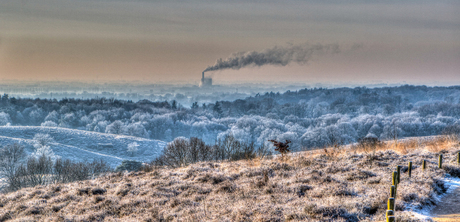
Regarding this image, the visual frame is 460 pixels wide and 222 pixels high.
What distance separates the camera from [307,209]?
25.7ft

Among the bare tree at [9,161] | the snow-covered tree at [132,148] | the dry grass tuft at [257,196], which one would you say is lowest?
the snow-covered tree at [132,148]

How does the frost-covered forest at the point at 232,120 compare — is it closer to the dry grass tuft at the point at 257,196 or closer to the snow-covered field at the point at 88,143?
the snow-covered field at the point at 88,143

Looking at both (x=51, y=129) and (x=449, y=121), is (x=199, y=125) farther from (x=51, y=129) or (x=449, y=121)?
(x=449, y=121)

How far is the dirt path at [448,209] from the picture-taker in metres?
7.33

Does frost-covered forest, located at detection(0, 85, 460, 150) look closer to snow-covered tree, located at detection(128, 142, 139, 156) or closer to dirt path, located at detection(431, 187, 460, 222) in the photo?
snow-covered tree, located at detection(128, 142, 139, 156)

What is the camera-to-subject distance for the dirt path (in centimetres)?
733

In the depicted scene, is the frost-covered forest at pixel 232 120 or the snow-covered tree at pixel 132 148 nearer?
the snow-covered tree at pixel 132 148

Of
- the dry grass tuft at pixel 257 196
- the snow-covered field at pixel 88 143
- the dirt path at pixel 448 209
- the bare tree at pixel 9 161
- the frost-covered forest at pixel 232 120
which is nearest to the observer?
the dirt path at pixel 448 209

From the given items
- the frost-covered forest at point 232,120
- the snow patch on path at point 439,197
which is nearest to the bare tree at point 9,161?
the snow patch on path at point 439,197

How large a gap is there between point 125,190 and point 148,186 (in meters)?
0.93

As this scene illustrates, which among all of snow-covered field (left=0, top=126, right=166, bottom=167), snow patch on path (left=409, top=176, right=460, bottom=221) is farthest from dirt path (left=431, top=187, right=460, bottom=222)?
snow-covered field (left=0, top=126, right=166, bottom=167)

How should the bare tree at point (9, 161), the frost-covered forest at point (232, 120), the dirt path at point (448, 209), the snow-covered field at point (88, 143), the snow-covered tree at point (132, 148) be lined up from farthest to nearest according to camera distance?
the frost-covered forest at point (232, 120)
the snow-covered tree at point (132, 148)
the snow-covered field at point (88, 143)
the bare tree at point (9, 161)
the dirt path at point (448, 209)

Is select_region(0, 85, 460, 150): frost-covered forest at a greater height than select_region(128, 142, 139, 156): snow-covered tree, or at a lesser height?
greater

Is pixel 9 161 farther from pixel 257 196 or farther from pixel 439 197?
pixel 439 197
